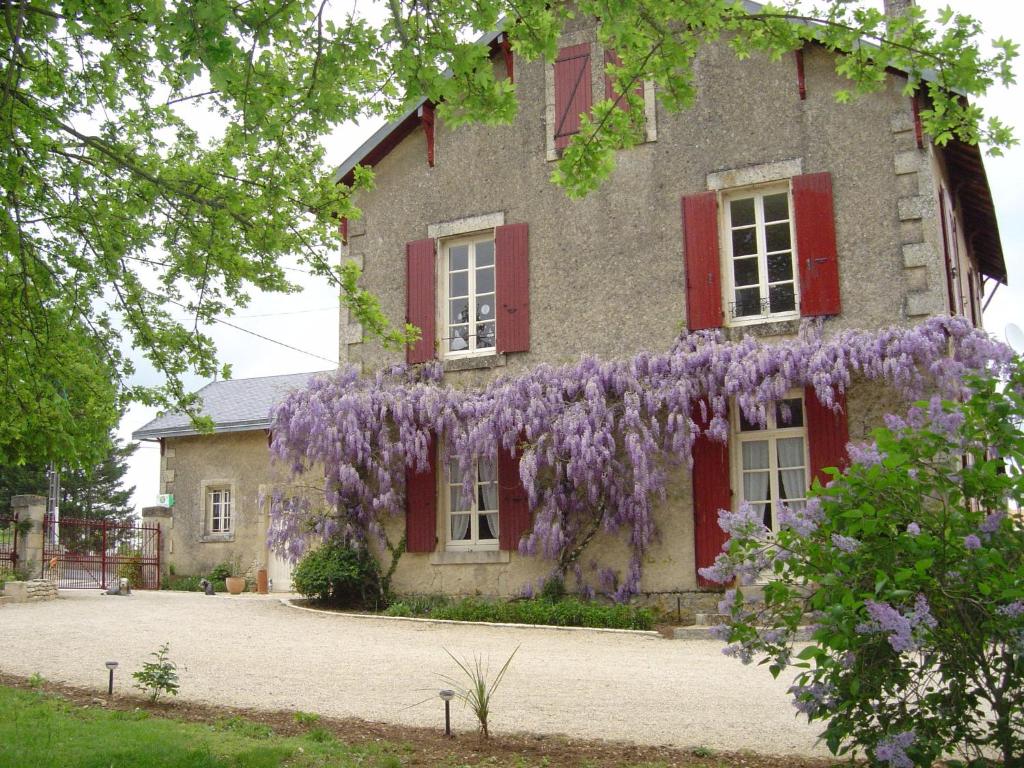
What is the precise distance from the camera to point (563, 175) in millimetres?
6305

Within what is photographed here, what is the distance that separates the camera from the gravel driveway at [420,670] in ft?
18.6

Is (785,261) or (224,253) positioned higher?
(785,261)

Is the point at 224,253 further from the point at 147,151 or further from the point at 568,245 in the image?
the point at 568,245

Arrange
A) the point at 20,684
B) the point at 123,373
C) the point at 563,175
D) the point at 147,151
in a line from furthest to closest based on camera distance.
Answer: the point at 123,373 → the point at 147,151 → the point at 20,684 → the point at 563,175

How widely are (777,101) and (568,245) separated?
9.15ft

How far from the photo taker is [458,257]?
488 inches

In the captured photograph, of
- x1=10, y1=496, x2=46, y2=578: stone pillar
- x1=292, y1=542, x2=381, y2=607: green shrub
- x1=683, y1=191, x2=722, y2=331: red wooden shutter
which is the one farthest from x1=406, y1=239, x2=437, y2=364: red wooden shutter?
x1=10, y1=496, x2=46, y2=578: stone pillar

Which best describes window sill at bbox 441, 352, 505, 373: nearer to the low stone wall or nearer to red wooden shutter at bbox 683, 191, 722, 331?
red wooden shutter at bbox 683, 191, 722, 331

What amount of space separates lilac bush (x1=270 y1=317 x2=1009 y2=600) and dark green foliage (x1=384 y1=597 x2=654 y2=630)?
1.59ft

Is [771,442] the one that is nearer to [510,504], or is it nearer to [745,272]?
[745,272]

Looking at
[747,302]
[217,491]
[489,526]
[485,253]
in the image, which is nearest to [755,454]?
[747,302]

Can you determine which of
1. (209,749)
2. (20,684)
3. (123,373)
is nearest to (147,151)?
(123,373)

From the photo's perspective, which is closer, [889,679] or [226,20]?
[889,679]

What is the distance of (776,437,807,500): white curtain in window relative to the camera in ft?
33.5
